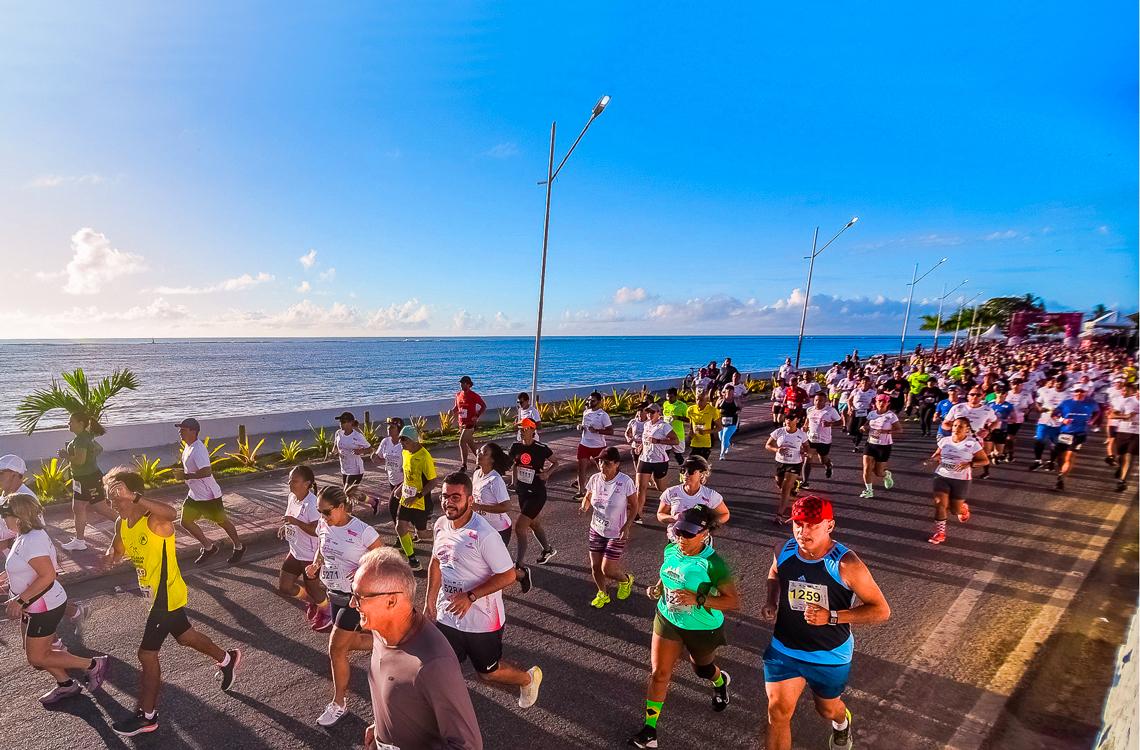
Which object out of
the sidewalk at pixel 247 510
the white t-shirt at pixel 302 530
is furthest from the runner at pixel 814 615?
the sidewalk at pixel 247 510

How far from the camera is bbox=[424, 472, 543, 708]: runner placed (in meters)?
3.78

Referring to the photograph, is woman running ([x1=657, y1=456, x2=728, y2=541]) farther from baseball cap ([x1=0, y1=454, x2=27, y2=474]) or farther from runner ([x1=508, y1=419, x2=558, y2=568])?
baseball cap ([x1=0, y1=454, x2=27, y2=474])

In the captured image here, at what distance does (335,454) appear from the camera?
41.1 ft

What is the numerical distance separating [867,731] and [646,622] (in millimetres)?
2110

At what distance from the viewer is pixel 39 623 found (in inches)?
163

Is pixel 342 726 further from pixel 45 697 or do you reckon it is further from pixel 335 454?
pixel 335 454

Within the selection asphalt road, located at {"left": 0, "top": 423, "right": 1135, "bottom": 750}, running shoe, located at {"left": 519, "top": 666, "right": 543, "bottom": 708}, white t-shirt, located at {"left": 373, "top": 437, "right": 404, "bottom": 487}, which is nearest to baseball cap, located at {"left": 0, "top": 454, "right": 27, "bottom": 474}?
asphalt road, located at {"left": 0, "top": 423, "right": 1135, "bottom": 750}

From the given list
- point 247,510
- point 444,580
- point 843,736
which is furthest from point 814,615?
point 247,510

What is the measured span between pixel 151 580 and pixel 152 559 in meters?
0.15

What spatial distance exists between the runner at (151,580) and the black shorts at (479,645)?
2059 millimetres

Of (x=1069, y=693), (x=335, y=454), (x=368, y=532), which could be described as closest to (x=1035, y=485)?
(x=1069, y=693)

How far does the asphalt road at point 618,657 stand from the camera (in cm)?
402

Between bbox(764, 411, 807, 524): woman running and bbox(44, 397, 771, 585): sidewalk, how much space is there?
151 inches

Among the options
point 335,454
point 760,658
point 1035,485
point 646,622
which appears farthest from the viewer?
point 335,454
